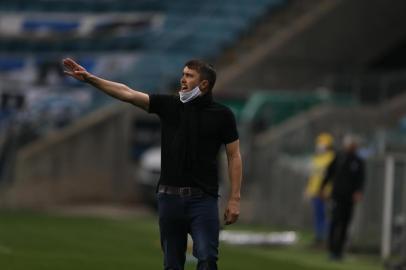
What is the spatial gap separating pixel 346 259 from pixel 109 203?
15341 mm

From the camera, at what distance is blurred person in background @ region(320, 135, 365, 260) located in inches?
823

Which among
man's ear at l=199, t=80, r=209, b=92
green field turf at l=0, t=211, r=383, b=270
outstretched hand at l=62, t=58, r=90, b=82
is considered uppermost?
outstretched hand at l=62, t=58, r=90, b=82

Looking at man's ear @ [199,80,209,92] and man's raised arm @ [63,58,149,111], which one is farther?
man's ear @ [199,80,209,92]

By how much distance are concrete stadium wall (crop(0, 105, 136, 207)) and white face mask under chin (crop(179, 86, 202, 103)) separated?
23880mm

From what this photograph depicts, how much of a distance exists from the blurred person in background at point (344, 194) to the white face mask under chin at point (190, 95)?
10359mm

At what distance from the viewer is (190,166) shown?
35.4 feet

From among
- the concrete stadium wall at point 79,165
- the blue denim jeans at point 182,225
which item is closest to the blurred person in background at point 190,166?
the blue denim jeans at point 182,225

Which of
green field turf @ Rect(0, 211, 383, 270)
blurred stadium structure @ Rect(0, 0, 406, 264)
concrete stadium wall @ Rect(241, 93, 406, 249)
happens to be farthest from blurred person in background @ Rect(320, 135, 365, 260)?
concrete stadium wall @ Rect(241, 93, 406, 249)

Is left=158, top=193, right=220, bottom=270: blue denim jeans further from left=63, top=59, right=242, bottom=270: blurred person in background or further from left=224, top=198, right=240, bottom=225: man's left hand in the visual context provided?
left=224, top=198, right=240, bottom=225: man's left hand

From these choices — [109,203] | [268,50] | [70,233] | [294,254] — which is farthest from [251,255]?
[268,50]

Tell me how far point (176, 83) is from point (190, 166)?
88.2 ft

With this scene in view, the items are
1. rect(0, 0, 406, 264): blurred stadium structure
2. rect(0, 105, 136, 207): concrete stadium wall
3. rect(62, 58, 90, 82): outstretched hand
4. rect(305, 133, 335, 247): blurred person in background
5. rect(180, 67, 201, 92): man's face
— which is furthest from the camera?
rect(0, 105, 136, 207): concrete stadium wall

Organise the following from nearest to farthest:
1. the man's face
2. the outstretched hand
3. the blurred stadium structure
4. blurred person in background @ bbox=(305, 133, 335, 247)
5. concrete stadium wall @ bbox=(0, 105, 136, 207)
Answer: the outstretched hand, the man's face, blurred person in background @ bbox=(305, 133, 335, 247), the blurred stadium structure, concrete stadium wall @ bbox=(0, 105, 136, 207)

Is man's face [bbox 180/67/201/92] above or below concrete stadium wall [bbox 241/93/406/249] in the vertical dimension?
above
